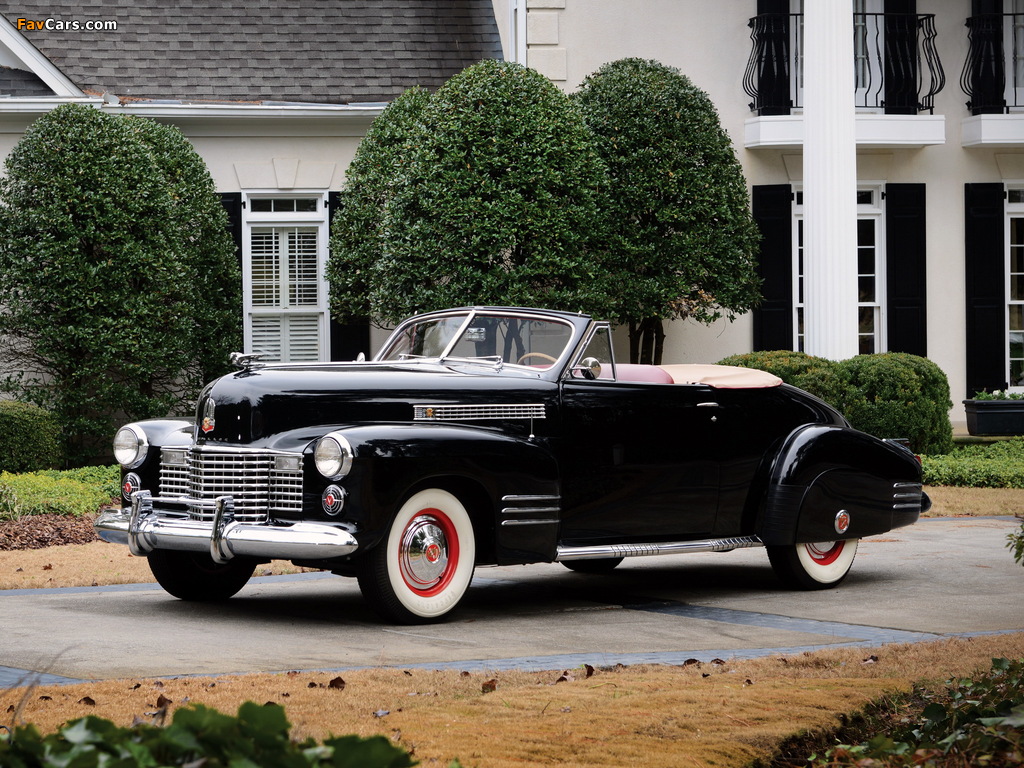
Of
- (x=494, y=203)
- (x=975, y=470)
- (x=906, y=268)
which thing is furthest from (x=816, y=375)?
(x=906, y=268)

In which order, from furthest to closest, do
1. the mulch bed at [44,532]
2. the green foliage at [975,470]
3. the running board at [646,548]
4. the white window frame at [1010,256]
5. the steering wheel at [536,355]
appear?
1. the white window frame at [1010,256]
2. the green foliage at [975,470]
3. the mulch bed at [44,532]
4. the steering wheel at [536,355]
5. the running board at [646,548]

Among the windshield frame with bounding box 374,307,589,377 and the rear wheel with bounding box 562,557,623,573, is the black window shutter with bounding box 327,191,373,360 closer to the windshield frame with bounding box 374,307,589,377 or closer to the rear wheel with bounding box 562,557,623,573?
the rear wheel with bounding box 562,557,623,573

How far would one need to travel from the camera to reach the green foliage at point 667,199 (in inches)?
695

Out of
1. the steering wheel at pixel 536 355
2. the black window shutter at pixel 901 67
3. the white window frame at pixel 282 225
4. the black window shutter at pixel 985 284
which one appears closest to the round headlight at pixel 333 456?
the steering wheel at pixel 536 355

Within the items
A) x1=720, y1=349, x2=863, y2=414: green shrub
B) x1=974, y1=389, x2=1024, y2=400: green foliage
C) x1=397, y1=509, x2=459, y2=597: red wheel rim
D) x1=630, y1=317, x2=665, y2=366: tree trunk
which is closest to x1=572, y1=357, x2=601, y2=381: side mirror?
x1=397, y1=509, x2=459, y2=597: red wheel rim

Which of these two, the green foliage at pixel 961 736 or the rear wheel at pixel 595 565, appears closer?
the green foliage at pixel 961 736

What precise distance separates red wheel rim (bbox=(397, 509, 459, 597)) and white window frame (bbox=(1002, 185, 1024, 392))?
14.6 m

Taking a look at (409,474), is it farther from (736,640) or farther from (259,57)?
(259,57)

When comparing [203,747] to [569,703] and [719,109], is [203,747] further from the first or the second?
[719,109]

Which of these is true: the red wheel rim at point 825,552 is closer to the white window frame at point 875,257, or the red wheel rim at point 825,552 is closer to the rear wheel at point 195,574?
the rear wheel at point 195,574

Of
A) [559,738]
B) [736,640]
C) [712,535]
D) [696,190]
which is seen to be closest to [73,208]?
[696,190]

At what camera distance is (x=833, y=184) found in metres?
17.4

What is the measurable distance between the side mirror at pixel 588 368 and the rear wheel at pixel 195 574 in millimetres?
2220

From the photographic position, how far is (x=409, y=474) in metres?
7.15
